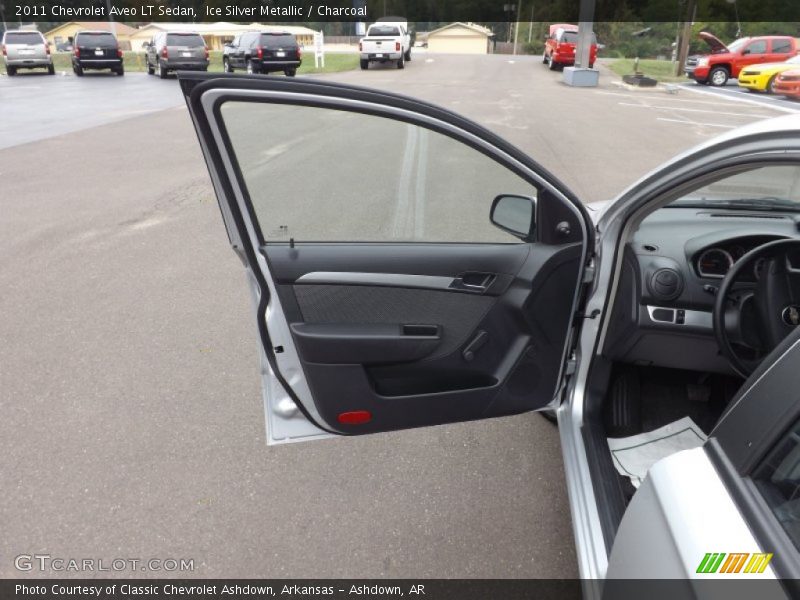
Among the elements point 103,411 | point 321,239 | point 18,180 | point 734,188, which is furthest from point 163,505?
point 18,180

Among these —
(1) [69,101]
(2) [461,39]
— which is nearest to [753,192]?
(1) [69,101]

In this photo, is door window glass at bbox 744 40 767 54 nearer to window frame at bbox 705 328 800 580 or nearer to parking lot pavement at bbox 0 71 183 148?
parking lot pavement at bbox 0 71 183 148

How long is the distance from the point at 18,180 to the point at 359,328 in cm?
798

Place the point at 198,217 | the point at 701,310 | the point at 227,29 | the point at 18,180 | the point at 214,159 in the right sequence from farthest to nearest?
the point at 227,29 → the point at 18,180 → the point at 198,217 → the point at 701,310 → the point at 214,159

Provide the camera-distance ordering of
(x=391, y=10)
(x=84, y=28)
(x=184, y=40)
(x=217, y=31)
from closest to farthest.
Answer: (x=184, y=40), (x=217, y=31), (x=391, y=10), (x=84, y=28)

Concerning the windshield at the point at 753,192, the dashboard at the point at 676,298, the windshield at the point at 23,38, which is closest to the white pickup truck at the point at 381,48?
the windshield at the point at 23,38

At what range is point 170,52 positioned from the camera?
2203 cm

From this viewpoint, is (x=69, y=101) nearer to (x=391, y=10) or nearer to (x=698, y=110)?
(x=698, y=110)

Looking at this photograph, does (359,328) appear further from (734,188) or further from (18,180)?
(18,180)

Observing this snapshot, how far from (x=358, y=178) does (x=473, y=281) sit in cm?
425

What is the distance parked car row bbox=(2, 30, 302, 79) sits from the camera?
20.7 meters

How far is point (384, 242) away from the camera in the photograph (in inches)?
107

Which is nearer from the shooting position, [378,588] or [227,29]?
[378,588]

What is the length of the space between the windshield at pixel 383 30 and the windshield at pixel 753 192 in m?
26.0
